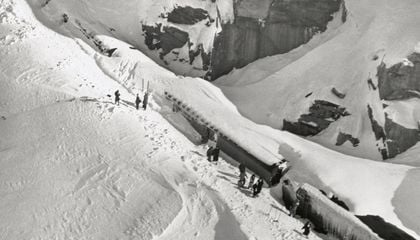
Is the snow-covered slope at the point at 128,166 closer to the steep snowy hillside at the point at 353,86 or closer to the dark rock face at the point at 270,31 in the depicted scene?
the steep snowy hillside at the point at 353,86

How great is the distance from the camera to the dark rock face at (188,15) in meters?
36.5

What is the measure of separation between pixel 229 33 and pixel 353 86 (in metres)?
11.1

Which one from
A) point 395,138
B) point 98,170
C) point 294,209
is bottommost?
point 294,209

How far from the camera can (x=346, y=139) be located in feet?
96.5

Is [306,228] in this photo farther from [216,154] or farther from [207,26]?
[207,26]

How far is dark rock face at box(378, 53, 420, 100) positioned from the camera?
28359mm

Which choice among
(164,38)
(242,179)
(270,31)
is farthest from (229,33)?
(242,179)

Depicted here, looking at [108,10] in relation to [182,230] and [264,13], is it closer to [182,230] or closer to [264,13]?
[264,13]

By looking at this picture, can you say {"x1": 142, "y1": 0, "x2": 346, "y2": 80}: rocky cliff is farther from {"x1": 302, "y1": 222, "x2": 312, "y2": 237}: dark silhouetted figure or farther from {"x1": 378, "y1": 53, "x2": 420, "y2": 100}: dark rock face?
{"x1": 302, "y1": 222, "x2": 312, "y2": 237}: dark silhouetted figure

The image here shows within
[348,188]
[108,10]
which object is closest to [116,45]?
[108,10]

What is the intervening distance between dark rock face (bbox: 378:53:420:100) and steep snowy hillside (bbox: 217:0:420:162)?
0.06 metres

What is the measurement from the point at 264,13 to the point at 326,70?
24.4 ft

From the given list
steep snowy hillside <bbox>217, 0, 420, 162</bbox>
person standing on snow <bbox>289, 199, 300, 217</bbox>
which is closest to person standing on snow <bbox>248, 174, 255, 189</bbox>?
person standing on snow <bbox>289, 199, 300, 217</bbox>

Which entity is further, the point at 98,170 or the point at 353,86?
the point at 353,86
